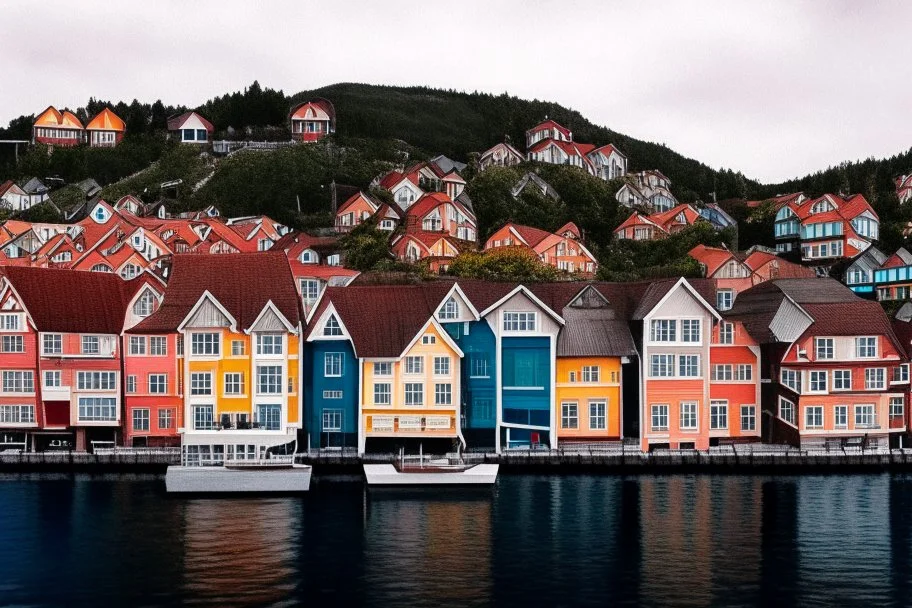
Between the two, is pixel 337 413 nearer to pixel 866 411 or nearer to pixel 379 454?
pixel 379 454

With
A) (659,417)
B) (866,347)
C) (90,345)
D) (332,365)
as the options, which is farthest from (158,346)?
(866,347)

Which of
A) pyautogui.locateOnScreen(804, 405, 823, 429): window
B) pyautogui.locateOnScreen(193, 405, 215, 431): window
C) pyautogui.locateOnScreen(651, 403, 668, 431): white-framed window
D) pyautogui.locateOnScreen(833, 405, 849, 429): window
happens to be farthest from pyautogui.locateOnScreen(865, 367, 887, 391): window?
pyautogui.locateOnScreen(193, 405, 215, 431): window

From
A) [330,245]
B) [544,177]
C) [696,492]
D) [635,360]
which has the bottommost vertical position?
[696,492]

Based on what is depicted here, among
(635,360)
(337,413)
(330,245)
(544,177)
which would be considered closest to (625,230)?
(544,177)

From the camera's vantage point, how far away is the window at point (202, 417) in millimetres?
65938

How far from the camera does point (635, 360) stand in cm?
7000

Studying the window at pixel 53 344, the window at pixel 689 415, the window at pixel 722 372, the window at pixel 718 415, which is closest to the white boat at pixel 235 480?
the window at pixel 53 344

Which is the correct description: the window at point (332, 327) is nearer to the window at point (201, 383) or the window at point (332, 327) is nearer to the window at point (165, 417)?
the window at point (201, 383)

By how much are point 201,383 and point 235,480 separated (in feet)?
35.0

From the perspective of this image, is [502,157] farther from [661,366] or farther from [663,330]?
[661,366]

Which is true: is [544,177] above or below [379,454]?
above

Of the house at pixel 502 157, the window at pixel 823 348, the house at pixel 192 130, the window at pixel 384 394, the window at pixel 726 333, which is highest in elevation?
the house at pixel 192 130

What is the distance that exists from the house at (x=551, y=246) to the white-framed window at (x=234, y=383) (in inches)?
1582

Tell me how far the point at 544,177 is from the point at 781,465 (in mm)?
70692
